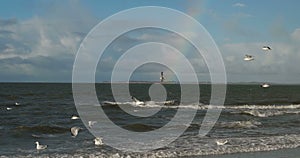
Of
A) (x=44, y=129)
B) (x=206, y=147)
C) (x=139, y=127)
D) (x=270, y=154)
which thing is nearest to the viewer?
(x=270, y=154)

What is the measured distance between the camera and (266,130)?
26.8 m

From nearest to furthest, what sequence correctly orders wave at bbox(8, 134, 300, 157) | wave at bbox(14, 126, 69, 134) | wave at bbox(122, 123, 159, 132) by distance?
wave at bbox(8, 134, 300, 157), wave at bbox(14, 126, 69, 134), wave at bbox(122, 123, 159, 132)

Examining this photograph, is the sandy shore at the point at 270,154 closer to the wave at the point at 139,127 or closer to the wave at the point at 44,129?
the wave at the point at 139,127

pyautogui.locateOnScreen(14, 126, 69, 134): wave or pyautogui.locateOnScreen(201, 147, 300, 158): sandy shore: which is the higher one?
pyautogui.locateOnScreen(14, 126, 69, 134): wave

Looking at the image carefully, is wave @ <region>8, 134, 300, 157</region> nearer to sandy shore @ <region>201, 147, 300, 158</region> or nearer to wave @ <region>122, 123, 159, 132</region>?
sandy shore @ <region>201, 147, 300, 158</region>

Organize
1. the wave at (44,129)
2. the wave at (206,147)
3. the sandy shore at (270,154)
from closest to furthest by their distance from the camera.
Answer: the sandy shore at (270,154) → the wave at (206,147) → the wave at (44,129)

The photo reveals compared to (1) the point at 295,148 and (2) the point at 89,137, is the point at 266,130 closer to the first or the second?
(1) the point at 295,148

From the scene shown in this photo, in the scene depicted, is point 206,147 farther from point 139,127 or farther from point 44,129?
point 44,129

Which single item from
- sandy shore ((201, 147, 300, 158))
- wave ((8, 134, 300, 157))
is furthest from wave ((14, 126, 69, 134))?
sandy shore ((201, 147, 300, 158))

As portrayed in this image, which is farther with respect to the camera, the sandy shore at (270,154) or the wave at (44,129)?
the wave at (44,129)

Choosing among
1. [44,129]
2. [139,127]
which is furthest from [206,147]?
[44,129]

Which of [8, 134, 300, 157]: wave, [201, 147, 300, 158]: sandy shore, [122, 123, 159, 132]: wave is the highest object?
[122, 123, 159, 132]: wave

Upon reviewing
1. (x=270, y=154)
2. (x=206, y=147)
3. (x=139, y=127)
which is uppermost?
(x=139, y=127)

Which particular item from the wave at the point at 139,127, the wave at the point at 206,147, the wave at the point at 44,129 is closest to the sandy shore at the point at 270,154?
the wave at the point at 206,147
